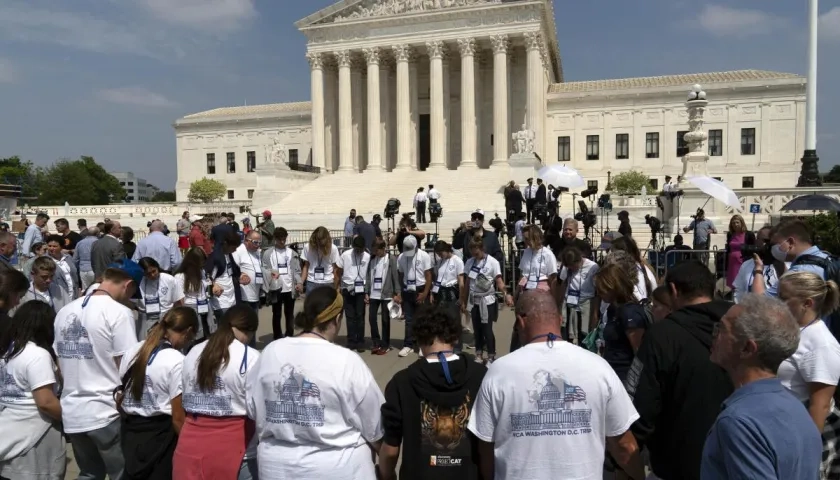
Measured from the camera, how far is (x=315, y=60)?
47.7 meters

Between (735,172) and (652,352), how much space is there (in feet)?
167

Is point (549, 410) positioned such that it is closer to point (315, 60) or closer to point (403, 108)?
point (403, 108)

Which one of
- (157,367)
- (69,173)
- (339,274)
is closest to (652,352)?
(157,367)

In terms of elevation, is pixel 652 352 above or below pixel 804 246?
below

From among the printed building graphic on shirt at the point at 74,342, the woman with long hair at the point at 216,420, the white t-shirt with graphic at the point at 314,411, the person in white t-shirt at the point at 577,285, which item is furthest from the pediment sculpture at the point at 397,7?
the white t-shirt with graphic at the point at 314,411

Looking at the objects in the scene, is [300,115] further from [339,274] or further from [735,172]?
[339,274]

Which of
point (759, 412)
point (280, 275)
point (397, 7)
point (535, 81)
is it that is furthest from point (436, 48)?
point (759, 412)

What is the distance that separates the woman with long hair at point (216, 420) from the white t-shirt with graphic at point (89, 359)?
3.09 ft

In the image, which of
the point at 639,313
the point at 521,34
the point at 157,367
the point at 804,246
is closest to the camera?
the point at 157,367

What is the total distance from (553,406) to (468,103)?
43.1 metres

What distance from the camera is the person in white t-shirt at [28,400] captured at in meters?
3.98

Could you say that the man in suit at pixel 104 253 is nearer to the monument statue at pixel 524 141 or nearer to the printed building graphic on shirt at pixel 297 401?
the printed building graphic on shirt at pixel 297 401

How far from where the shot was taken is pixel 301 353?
3.19 meters

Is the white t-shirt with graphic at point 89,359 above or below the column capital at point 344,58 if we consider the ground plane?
below
